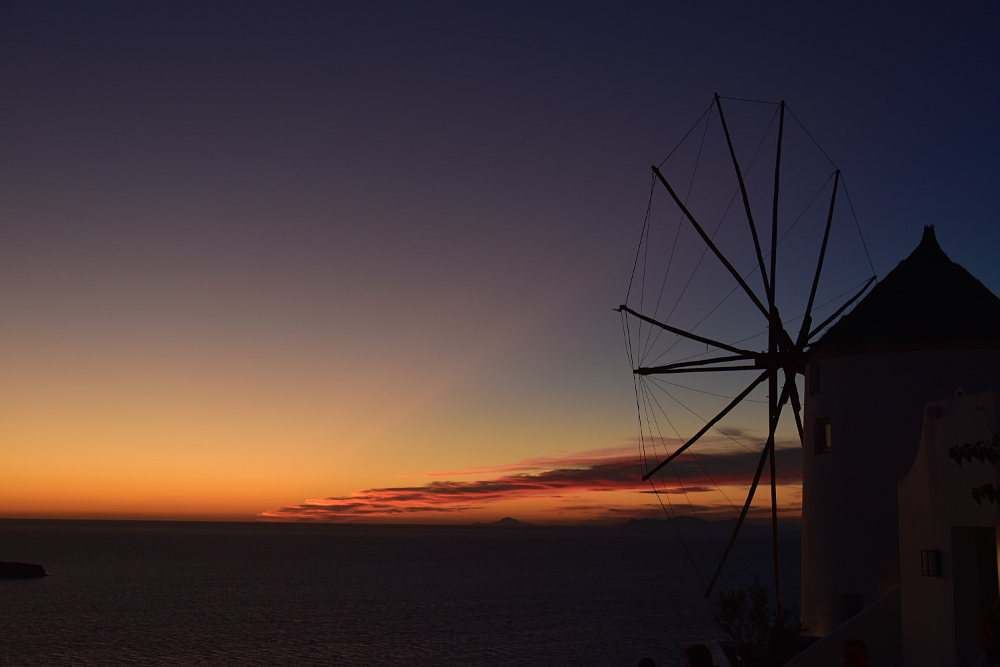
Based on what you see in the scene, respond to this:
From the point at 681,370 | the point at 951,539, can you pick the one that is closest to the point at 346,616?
the point at 681,370

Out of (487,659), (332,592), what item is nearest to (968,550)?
(487,659)

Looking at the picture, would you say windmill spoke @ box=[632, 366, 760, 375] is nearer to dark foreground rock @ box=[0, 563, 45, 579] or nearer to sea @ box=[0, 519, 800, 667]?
sea @ box=[0, 519, 800, 667]

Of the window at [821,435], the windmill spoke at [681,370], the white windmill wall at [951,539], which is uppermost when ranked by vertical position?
the windmill spoke at [681,370]

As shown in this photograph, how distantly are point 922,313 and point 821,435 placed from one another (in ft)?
13.8

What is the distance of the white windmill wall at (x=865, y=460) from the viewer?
1994 cm

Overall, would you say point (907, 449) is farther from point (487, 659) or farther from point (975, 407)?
point (487, 659)

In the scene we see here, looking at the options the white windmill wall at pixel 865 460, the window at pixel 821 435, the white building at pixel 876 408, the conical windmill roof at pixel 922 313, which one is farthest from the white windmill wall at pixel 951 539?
the window at pixel 821 435

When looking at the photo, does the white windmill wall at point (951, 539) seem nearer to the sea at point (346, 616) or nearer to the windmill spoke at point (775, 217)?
the windmill spoke at point (775, 217)

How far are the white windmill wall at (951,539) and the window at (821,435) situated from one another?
28.4ft

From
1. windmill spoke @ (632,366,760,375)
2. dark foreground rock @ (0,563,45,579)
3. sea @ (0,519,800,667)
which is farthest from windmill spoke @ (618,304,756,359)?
dark foreground rock @ (0,563,45,579)

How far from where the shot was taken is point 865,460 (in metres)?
20.7

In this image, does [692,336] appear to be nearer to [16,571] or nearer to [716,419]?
[716,419]

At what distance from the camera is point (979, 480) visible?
11.5 m

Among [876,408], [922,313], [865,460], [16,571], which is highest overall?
[922,313]
